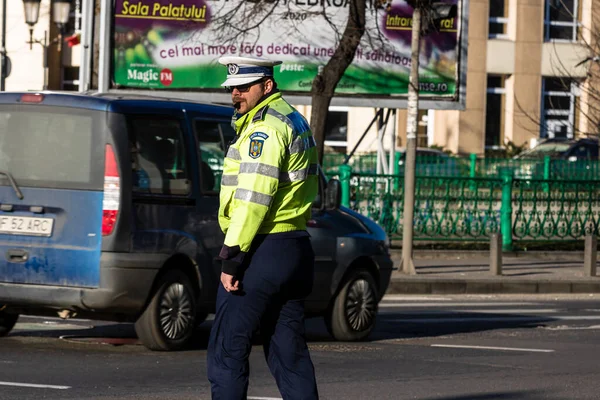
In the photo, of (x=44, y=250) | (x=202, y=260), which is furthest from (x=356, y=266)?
(x=44, y=250)

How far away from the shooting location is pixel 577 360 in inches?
429

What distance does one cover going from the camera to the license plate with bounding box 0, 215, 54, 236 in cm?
1020

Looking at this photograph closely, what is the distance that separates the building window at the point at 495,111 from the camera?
50156 millimetres

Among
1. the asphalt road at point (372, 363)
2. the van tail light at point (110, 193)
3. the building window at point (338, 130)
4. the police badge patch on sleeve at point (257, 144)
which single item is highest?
the building window at point (338, 130)

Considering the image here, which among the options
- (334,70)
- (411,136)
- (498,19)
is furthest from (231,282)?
(498,19)

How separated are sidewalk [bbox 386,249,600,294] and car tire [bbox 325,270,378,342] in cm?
598

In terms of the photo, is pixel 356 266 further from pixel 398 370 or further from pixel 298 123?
pixel 298 123

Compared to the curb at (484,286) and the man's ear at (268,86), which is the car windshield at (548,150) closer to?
the curb at (484,286)

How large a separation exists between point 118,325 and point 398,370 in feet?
11.8

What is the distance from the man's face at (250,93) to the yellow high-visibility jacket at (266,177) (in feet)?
0.10

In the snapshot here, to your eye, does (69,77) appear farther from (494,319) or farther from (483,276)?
(494,319)

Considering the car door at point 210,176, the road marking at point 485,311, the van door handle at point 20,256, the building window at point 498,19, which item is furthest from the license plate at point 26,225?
the building window at point 498,19

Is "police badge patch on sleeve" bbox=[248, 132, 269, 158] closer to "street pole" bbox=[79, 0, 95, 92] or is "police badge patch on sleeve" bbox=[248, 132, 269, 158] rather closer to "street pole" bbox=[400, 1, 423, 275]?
"street pole" bbox=[400, 1, 423, 275]

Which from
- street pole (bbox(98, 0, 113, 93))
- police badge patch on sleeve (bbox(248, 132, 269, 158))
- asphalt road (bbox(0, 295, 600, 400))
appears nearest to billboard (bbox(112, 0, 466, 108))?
street pole (bbox(98, 0, 113, 93))
